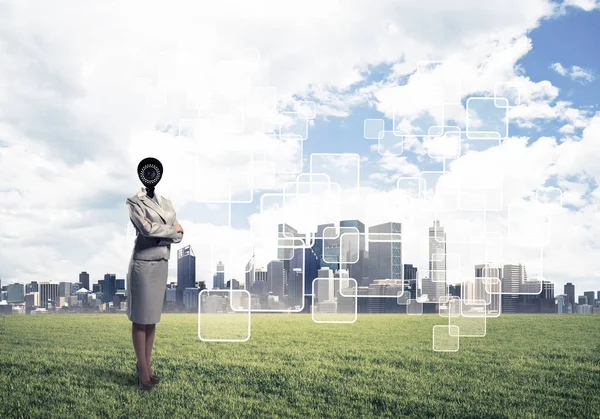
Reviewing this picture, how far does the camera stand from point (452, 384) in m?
7.39

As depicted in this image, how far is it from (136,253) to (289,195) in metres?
2.39

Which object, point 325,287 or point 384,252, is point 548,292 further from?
point 325,287

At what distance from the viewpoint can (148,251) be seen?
21.6 ft

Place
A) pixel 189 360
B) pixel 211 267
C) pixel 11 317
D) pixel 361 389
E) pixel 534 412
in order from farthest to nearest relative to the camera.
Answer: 1. pixel 11 317
2. pixel 189 360
3. pixel 211 267
4. pixel 361 389
5. pixel 534 412

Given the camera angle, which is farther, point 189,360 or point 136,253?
point 189,360

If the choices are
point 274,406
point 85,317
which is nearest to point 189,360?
point 274,406

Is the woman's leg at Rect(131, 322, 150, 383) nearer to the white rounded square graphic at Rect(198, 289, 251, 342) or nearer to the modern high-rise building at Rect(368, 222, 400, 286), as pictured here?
the white rounded square graphic at Rect(198, 289, 251, 342)

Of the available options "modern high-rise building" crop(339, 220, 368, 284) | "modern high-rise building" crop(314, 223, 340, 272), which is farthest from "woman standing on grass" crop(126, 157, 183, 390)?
"modern high-rise building" crop(339, 220, 368, 284)

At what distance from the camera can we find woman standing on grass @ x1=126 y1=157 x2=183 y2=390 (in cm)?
657

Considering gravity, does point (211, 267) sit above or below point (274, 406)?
above

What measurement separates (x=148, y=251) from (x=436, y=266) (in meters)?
4.45

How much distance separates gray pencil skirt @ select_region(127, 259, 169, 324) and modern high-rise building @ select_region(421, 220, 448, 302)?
4.08m

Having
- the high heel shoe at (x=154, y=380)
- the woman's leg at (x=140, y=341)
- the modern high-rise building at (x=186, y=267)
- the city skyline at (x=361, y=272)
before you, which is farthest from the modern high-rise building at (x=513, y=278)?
the woman's leg at (x=140, y=341)

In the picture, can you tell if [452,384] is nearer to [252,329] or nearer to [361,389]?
[361,389]
